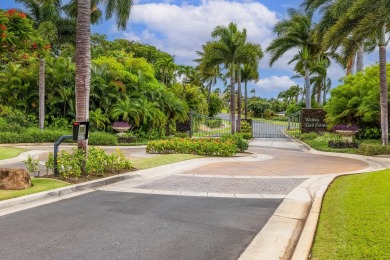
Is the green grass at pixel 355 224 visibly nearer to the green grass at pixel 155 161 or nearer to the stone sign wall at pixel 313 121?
the green grass at pixel 155 161

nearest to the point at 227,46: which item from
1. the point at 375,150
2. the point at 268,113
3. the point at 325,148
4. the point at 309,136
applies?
the point at 309,136

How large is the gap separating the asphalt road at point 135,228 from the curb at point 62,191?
1.49 feet

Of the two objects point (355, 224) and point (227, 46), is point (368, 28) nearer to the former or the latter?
point (227, 46)

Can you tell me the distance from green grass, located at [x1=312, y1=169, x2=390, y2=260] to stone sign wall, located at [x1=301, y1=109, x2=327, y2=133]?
73.0ft

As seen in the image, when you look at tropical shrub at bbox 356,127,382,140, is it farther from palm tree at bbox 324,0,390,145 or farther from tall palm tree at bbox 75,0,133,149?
tall palm tree at bbox 75,0,133,149

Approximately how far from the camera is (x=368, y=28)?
1580 cm

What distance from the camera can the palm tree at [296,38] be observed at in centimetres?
3175

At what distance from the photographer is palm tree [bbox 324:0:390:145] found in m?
15.1

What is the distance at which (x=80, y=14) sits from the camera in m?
9.47

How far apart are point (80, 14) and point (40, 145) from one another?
12789mm

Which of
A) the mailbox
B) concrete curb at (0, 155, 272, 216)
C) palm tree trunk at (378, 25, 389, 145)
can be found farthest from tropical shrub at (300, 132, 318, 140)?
the mailbox

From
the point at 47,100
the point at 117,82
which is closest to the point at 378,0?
the point at 117,82

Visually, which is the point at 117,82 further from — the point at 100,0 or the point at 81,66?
the point at 81,66

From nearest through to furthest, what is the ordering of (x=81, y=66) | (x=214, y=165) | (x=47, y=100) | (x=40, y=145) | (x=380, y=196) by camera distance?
1. (x=380, y=196)
2. (x=81, y=66)
3. (x=214, y=165)
4. (x=40, y=145)
5. (x=47, y=100)
